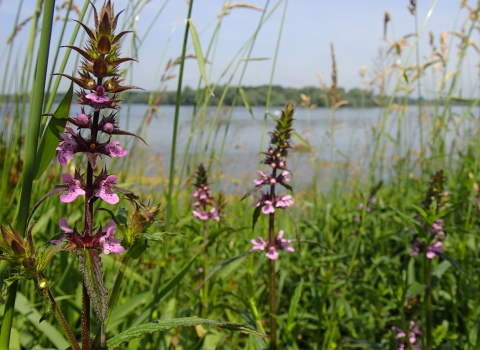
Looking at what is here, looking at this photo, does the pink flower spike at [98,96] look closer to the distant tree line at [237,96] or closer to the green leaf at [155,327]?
the green leaf at [155,327]

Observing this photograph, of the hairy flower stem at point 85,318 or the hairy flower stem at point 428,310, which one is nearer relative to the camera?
the hairy flower stem at point 85,318

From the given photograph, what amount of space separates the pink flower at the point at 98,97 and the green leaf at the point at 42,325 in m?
0.84

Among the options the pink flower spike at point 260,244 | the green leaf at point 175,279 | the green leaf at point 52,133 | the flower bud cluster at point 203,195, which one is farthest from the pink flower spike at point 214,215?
the green leaf at point 52,133

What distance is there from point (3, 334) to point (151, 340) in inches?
37.6

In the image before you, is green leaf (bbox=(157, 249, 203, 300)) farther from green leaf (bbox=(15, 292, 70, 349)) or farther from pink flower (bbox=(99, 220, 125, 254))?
pink flower (bbox=(99, 220, 125, 254))

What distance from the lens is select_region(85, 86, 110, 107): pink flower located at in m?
0.73

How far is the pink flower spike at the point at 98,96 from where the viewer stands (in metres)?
0.73

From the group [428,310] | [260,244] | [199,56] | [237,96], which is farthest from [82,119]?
[237,96]

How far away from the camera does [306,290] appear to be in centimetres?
232

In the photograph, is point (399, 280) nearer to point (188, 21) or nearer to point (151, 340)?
point (151, 340)

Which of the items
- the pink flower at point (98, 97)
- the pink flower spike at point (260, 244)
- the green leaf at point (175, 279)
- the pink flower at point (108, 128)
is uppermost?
the pink flower at point (98, 97)

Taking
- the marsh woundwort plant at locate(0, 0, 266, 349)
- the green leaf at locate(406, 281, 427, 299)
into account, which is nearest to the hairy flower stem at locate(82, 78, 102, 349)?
the marsh woundwort plant at locate(0, 0, 266, 349)

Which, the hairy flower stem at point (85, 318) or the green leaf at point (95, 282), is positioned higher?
the green leaf at point (95, 282)

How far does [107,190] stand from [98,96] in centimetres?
17
